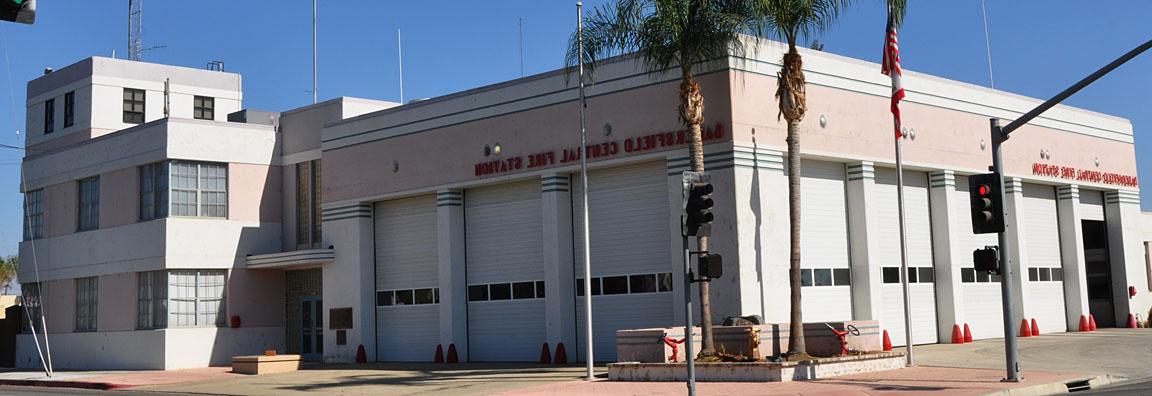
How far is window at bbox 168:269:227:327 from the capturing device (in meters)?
36.9

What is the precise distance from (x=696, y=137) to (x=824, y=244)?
21.9ft

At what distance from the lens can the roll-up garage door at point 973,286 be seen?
3372cm

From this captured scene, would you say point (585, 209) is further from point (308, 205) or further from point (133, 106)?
point (133, 106)

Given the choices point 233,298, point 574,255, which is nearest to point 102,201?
point 233,298

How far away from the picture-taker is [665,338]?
2419cm

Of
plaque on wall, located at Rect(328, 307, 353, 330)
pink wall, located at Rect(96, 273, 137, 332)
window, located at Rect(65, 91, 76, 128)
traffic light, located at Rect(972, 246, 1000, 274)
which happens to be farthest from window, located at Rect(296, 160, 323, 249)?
traffic light, located at Rect(972, 246, 1000, 274)

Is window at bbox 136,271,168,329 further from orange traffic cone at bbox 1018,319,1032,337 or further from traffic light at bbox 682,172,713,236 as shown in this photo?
orange traffic cone at bbox 1018,319,1032,337

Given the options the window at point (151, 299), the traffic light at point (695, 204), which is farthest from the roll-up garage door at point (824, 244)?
the window at point (151, 299)

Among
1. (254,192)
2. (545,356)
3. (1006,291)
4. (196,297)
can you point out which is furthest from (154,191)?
(1006,291)

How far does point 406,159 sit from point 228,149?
750cm

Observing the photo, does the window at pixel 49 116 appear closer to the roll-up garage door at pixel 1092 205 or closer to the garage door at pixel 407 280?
the garage door at pixel 407 280

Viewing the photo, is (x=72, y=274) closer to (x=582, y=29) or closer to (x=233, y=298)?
(x=233, y=298)

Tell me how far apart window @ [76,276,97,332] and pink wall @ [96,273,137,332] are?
0.55 meters

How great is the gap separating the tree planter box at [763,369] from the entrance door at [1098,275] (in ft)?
64.1
